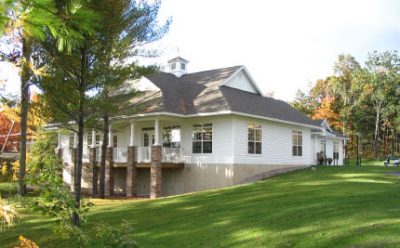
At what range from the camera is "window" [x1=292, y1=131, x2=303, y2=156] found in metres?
27.6

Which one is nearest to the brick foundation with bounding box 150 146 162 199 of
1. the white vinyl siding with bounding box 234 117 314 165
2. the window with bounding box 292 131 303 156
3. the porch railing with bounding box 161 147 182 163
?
the porch railing with bounding box 161 147 182 163

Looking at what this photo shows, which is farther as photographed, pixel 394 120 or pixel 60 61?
pixel 394 120

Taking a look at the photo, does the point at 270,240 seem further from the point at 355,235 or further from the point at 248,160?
the point at 248,160

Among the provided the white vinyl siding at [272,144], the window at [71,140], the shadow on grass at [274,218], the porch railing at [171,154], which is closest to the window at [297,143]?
the white vinyl siding at [272,144]

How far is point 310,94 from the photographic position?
6016 cm

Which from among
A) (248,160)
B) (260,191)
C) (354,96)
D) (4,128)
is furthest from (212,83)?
Answer: (354,96)

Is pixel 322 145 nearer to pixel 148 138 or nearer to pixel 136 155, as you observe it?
pixel 148 138

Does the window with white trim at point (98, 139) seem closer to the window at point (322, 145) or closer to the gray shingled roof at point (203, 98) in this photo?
the gray shingled roof at point (203, 98)

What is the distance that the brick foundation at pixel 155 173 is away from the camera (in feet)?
69.7

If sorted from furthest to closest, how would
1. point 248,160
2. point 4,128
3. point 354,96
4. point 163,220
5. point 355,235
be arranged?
1. point 354,96
2. point 4,128
3. point 248,160
4. point 163,220
5. point 355,235

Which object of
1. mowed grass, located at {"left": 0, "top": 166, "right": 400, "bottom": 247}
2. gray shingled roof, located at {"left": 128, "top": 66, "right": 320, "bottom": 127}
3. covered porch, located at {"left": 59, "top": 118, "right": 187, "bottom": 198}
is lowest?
mowed grass, located at {"left": 0, "top": 166, "right": 400, "bottom": 247}

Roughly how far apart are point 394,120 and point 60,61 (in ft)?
172

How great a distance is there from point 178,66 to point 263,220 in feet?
61.5

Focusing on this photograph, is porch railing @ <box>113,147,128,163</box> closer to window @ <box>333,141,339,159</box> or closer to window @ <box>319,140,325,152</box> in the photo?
window @ <box>319,140,325,152</box>
